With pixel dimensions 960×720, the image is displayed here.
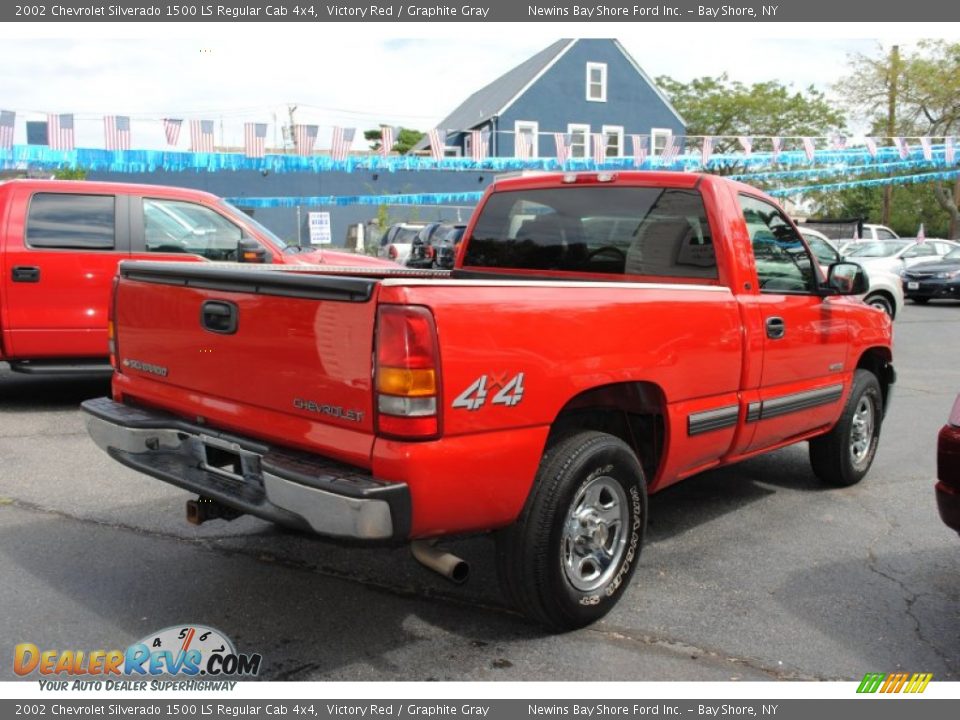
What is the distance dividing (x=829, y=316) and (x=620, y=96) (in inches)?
1294

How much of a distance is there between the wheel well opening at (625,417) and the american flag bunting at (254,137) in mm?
15139

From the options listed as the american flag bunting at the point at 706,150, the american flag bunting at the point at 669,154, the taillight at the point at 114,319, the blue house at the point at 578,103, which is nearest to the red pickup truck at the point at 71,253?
the taillight at the point at 114,319

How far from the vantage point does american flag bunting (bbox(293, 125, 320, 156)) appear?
17688mm

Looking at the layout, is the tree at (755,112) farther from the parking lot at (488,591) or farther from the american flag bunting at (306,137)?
the parking lot at (488,591)

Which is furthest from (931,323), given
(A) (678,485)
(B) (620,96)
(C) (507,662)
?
(B) (620,96)

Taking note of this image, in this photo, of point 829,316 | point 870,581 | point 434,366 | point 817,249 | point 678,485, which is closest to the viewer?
point 434,366

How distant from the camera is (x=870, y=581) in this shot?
13.5 feet

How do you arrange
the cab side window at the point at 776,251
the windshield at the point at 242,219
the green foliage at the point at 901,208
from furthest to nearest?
the green foliage at the point at 901,208 < the windshield at the point at 242,219 < the cab side window at the point at 776,251

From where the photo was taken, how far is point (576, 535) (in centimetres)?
350

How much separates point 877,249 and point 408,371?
21372 millimetres

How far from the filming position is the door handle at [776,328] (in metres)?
4.47

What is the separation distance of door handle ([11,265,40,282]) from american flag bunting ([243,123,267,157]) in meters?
10.8

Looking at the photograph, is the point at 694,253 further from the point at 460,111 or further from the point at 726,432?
the point at 460,111

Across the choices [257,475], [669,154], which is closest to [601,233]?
[257,475]
